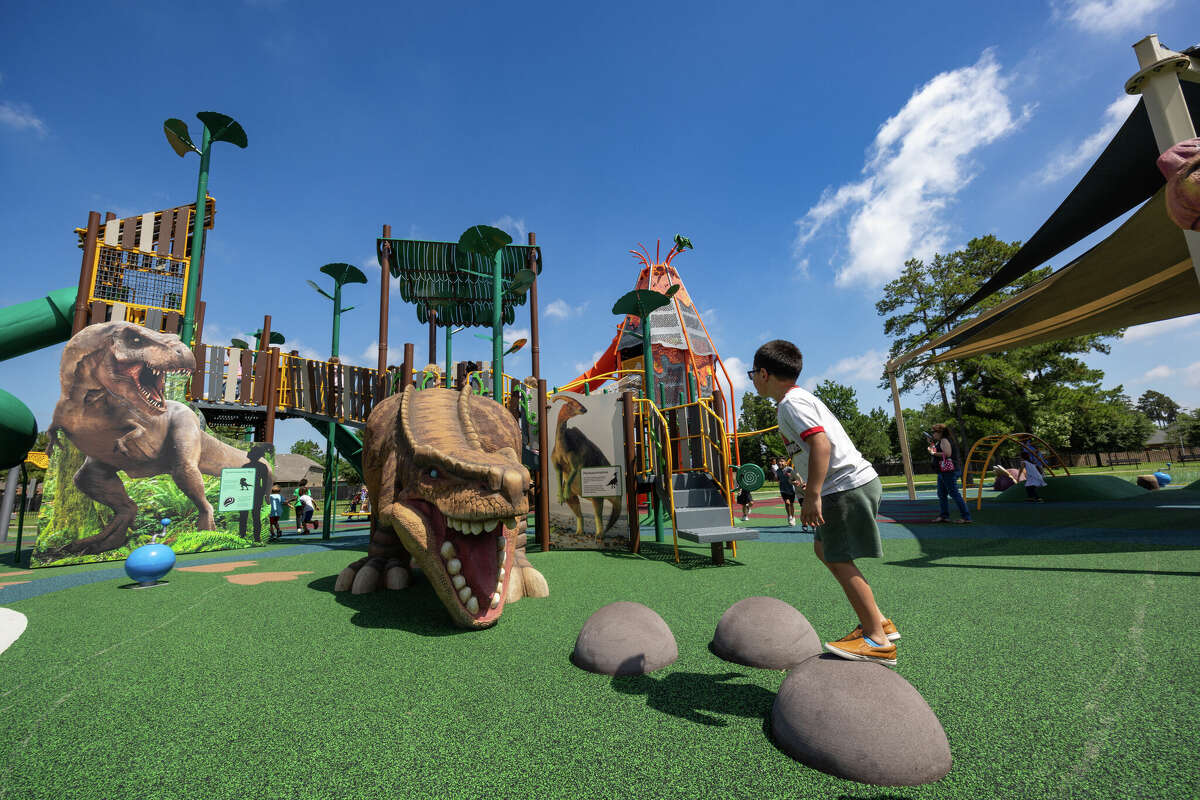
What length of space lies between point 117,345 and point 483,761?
10.8 meters

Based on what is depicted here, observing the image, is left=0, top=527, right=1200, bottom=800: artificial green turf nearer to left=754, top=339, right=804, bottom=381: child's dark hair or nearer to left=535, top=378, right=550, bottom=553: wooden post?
left=754, top=339, right=804, bottom=381: child's dark hair

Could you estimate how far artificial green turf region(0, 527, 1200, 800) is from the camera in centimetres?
176

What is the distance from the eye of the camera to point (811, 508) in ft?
6.99

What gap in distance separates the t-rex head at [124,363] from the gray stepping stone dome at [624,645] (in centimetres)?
1004

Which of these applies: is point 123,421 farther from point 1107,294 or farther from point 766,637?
point 1107,294

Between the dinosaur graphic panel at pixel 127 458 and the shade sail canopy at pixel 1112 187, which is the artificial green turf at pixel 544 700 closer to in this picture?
the shade sail canopy at pixel 1112 187

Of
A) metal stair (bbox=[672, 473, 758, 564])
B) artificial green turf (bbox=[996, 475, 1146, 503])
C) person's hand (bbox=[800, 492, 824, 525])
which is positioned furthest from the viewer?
artificial green turf (bbox=[996, 475, 1146, 503])

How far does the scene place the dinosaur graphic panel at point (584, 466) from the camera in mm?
7625

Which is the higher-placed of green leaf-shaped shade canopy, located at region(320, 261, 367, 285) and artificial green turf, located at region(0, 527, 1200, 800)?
green leaf-shaped shade canopy, located at region(320, 261, 367, 285)

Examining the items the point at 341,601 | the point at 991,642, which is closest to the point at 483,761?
the point at 991,642

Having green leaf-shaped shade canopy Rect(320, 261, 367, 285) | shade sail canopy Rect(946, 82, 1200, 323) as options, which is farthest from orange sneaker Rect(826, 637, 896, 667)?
green leaf-shaped shade canopy Rect(320, 261, 367, 285)

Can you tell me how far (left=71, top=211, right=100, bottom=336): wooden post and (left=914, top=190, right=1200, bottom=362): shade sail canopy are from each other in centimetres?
1592

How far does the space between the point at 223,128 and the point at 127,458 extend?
7.48 m

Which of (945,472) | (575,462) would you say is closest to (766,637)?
(575,462)
